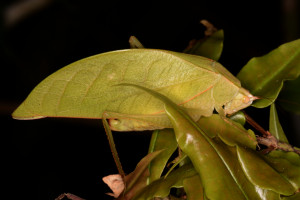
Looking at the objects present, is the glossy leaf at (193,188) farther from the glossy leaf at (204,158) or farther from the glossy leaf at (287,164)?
the glossy leaf at (287,164)

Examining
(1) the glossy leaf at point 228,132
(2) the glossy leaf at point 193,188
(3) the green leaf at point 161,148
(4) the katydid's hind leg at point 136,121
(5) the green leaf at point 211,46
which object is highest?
(5) the green leaf at point 211,46

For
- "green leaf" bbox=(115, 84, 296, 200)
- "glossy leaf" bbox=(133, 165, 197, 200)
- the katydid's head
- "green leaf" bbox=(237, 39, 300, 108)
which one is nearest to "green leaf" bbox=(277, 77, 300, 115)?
"green leaf" bbox=(237, 39, 300, 108)

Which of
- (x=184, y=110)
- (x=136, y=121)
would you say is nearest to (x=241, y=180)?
(x=184, y=110)

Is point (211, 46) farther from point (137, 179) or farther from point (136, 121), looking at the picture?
point (137, 179)

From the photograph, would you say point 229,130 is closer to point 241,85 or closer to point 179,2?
point 241,85

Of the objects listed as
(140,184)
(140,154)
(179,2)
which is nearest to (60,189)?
(140,154)

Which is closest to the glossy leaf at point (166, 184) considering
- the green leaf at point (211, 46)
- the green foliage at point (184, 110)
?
the green foliage at point (184, 110)
